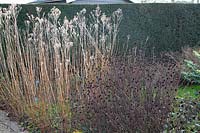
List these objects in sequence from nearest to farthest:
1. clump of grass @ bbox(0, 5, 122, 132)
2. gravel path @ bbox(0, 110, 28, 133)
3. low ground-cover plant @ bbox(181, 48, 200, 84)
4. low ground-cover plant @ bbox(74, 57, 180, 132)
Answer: low ground-cover plant @ bbox(74, 57, 180, 132) < clump of grass @ bbox(0, 5, 122, 132) < gravel path @ bbox(0, 110, 28, 133) < low ground-cover plant @ bbox(181, 48, 200, 84)

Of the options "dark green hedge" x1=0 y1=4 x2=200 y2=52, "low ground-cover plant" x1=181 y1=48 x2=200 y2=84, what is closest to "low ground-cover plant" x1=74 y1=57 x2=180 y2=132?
"low ground-cover plant" x1=181 y1=48 x2=200 y2=84

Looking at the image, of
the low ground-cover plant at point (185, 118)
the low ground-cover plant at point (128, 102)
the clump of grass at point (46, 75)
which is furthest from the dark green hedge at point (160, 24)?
the low ground-cover plant at point (128, 102)

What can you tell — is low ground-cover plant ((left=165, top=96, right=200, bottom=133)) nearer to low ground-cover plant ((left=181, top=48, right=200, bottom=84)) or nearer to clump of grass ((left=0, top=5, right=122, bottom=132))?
clump of grass ((left=0, top=5, right=122, bottom=132))

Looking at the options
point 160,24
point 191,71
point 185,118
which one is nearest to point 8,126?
point 185,118

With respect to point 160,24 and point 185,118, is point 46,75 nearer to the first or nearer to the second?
point 185,118

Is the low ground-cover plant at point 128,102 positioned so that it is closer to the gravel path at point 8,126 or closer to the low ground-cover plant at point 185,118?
the low ground-cover plant at point 185,118

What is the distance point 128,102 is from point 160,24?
19.5ft

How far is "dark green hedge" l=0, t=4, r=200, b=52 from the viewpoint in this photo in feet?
29.4

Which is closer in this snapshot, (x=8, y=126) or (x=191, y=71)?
(x=8, y=126)

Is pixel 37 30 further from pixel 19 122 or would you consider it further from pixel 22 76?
pixel 19 122

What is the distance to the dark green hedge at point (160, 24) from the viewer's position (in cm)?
896

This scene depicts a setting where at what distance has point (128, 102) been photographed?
12.7 ft

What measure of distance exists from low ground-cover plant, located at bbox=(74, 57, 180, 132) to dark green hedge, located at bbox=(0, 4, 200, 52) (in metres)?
4.51

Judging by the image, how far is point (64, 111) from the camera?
4.73 meters
